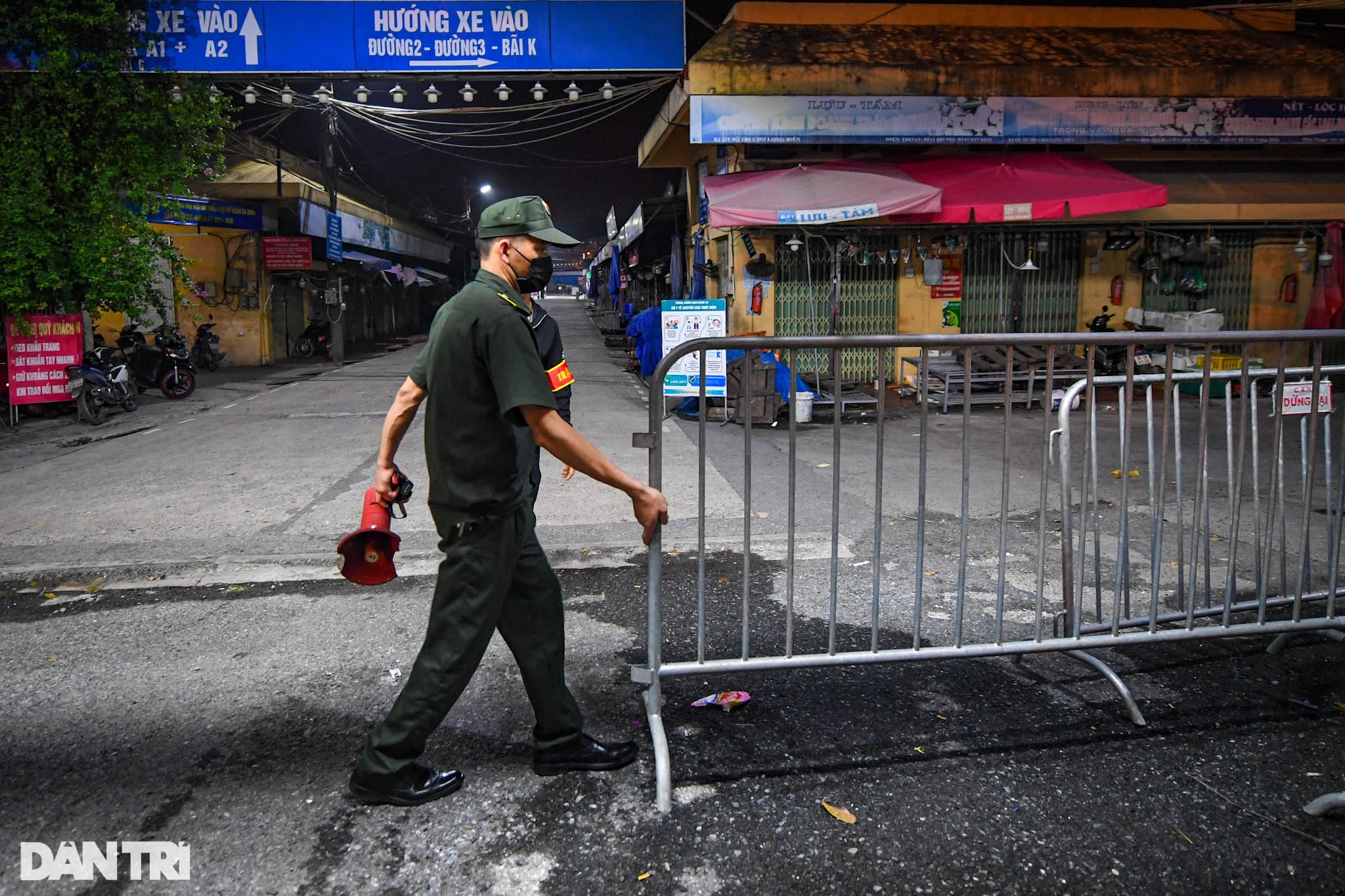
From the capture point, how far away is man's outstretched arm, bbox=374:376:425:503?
3100 millimetres

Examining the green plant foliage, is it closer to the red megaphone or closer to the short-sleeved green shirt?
the red megaphone

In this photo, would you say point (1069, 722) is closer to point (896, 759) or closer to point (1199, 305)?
point (896, 759)

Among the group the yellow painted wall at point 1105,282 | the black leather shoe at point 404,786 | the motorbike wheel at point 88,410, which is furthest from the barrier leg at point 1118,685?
the motorbike wheel at point 88,410

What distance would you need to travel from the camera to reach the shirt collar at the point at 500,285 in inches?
112

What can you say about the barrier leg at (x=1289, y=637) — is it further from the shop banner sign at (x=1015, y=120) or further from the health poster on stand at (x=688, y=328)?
the shop banner sign at (x=1015, y=120)

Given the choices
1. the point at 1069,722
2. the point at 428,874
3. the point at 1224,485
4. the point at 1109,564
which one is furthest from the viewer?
the point at 1224,485

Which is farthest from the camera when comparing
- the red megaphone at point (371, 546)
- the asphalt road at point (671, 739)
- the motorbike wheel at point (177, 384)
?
the motorbike wheel at point (177, 384)

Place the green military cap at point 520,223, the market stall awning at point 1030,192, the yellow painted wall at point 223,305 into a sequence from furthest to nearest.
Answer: the yellow painted wall at point 223,305 → the market stall awning at point 1030,192 → the green military cap at point 520,223

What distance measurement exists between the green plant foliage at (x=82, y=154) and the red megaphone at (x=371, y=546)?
11.0 metres

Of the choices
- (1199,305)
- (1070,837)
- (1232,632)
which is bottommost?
(1070,837)

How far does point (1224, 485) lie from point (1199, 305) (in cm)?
826

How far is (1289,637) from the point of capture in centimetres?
423

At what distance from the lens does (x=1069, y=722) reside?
3.45 metres

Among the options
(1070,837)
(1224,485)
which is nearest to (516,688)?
(1070,837)
